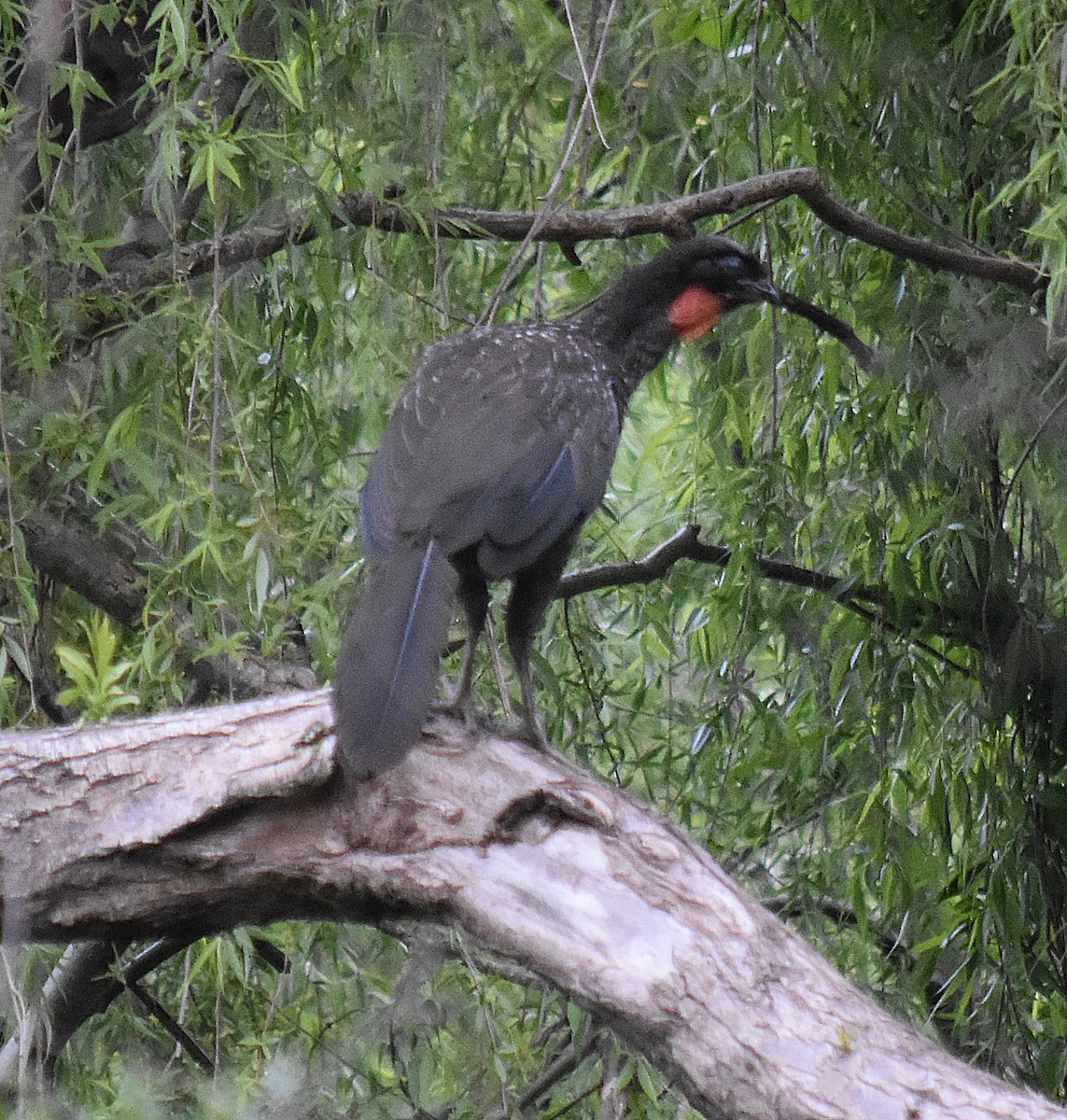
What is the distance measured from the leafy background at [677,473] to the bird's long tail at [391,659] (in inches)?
8.0

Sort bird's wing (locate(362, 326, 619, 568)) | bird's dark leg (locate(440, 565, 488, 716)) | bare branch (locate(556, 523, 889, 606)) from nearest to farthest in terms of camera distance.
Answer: bird's wing (locate(362, 326, 619, 568)), bird's dark leg (locate(440, 565, 488, 716)), bare branch (locate(556, 523, 889, 606))

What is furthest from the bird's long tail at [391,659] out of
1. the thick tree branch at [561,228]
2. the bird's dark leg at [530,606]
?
the thick tree branch at [561,228]

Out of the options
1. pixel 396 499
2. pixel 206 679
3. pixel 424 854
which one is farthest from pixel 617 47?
pixel 424 854

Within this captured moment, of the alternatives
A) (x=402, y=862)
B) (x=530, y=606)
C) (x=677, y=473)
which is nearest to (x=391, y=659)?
(x=402, y=862)

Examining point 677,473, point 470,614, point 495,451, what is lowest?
point 470,614

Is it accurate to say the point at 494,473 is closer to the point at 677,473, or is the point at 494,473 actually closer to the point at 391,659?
the point at 391,659

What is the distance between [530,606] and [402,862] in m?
0.63

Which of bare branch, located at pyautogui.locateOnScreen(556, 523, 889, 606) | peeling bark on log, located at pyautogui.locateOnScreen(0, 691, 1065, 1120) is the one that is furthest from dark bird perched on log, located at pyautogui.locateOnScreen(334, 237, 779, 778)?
bare branch, located at pyautogui.locateOnScreen(556, 523, 889, 606)

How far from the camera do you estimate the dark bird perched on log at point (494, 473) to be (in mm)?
A: 1940

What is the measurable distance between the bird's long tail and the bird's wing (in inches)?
3.1

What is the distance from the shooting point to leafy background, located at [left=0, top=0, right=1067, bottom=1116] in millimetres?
2342

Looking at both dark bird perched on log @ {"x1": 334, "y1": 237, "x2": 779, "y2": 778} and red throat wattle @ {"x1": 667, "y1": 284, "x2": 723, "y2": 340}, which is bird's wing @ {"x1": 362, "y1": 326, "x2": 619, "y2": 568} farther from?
red throat wattle @ {"x1": 667, "y1": 284, "x2": 723, "y2": 340}

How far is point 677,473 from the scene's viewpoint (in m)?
3.26

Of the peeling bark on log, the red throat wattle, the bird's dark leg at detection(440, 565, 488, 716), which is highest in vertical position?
the red throat wattle
